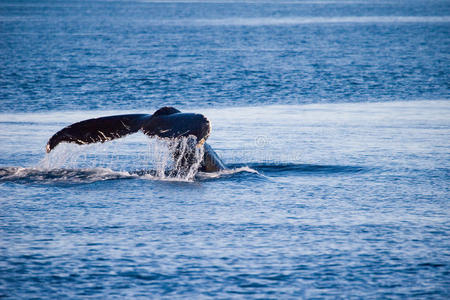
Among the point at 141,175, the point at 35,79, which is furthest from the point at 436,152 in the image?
the point at 35,79

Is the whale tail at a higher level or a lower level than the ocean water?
higher

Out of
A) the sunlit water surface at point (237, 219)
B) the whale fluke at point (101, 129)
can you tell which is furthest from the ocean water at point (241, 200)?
the whale fluke at point (101, 129)

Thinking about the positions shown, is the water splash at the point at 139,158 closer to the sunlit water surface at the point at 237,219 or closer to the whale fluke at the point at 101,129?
the sunlit water surface at the point at 237,219

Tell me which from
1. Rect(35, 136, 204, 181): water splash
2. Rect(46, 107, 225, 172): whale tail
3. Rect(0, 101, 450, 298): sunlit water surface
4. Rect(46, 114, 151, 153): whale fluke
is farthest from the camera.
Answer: Rect(35, 136, 204, 181): water splash

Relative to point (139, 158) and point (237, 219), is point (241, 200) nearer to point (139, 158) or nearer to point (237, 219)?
point (237, 219)

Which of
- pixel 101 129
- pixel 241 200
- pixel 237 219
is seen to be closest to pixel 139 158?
pixel 101 129

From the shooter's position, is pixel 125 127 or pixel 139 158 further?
pixel 139 158

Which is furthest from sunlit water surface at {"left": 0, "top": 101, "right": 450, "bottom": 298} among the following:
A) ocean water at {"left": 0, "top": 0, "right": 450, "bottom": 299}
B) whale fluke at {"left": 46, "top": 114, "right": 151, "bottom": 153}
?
whale fluke at {"left": 46, "top": 114, "right": 151, "bottom": 153}

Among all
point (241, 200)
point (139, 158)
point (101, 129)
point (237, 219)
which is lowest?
point (237, 219)

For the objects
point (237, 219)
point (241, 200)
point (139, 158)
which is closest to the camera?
point (237, 219)

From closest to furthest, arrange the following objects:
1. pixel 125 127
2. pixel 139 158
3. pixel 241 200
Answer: pixel 241 200
pixel 125 127
pixel 139 158

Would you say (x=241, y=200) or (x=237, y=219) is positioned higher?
(x=241, y=200)

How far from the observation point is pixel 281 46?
154 feet

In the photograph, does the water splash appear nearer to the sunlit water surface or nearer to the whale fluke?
the sunlit water surface
